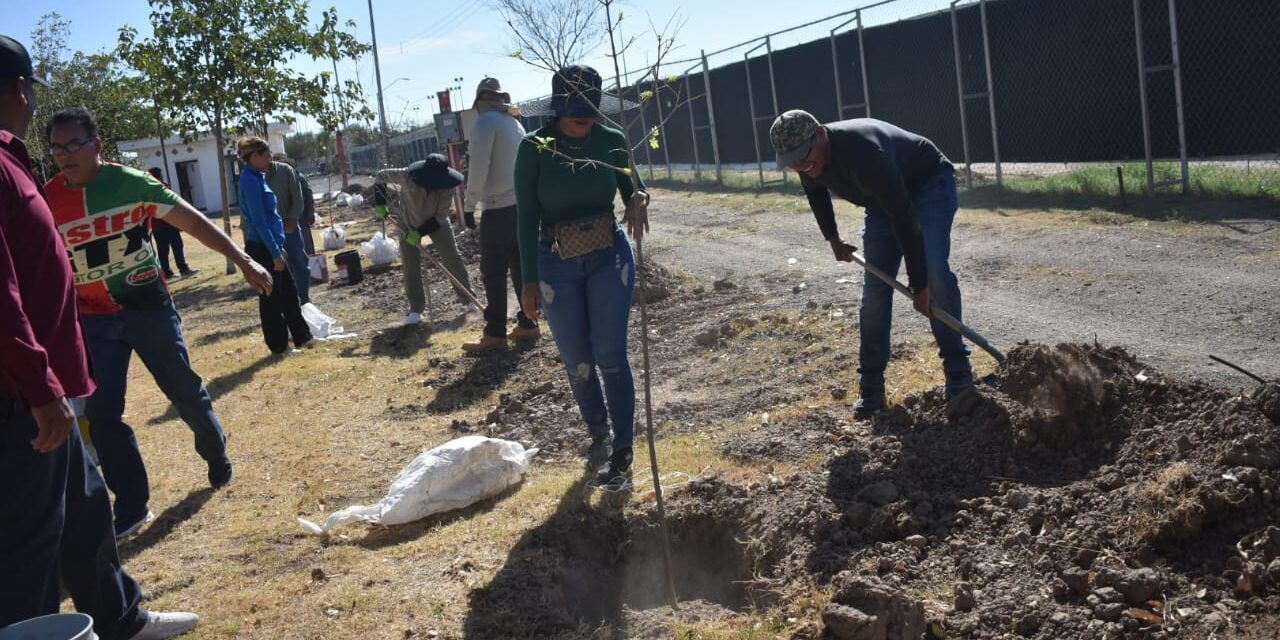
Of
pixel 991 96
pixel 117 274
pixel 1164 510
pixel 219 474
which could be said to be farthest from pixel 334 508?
pixel 991 96

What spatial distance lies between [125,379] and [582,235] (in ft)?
7.60

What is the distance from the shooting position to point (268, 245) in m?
8.83

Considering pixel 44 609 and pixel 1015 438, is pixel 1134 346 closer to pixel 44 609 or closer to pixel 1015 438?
pixel 1015 438

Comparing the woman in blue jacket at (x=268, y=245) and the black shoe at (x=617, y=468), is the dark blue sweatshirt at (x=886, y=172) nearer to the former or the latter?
the black shoe at (x=617, y=468)

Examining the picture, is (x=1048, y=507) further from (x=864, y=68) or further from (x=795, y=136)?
(x=864, y=68)

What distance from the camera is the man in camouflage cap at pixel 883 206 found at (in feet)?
15.5

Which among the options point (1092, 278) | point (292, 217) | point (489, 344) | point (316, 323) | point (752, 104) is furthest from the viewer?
point (752, 104)

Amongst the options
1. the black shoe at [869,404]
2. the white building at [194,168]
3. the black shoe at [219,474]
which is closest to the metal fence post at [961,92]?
the black shoe at [869,404]

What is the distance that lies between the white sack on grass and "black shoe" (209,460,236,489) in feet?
3.59

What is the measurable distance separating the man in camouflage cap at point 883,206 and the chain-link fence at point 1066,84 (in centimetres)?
295

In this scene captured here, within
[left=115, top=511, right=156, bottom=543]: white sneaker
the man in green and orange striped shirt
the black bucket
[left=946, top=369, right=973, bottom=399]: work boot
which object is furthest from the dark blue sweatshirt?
the black bucket

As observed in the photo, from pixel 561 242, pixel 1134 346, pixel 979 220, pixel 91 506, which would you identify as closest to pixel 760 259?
pixel 979 220

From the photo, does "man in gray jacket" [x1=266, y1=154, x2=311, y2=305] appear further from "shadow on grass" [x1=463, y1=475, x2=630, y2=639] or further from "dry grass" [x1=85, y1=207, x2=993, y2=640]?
"shadow on grass" [x1=463, y1=475, x2=630, y2=639]

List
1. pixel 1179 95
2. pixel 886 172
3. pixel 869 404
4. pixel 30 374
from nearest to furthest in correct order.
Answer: pixel 30 374 → pixel 886 172 → pixel 869 404 → pixel 1179 95
